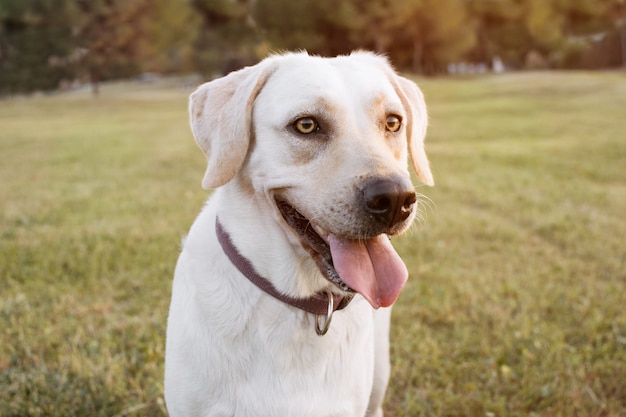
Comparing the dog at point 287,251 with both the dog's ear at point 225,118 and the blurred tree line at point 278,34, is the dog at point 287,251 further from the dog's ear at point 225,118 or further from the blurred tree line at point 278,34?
the blurred tree line at point 278,34

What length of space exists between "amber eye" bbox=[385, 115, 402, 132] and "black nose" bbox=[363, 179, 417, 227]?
56cm

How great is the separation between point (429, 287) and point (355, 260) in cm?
312

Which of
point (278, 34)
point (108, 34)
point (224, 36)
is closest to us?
A: point (108, 34)

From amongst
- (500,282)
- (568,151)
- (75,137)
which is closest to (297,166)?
(500,282)

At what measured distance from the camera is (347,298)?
2686 millimetres

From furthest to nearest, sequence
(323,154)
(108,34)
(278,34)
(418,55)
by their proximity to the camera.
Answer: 1. (418,55)
2. (278,34)
3. (108,34)
4. (323,154)

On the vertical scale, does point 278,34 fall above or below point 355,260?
below

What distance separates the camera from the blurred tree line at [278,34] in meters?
42.8

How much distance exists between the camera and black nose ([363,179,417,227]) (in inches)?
90.5

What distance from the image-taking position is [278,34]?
1944 inches

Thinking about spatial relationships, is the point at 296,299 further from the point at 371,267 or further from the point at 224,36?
the point at 224,36

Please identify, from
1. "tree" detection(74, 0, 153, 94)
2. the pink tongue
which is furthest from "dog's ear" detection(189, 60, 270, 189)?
"tree" detection(74, 0, 153, 94)

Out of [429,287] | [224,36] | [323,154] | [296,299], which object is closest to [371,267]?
[296,299]

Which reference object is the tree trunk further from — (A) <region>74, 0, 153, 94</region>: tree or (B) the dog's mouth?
(B) the dog's mouth
